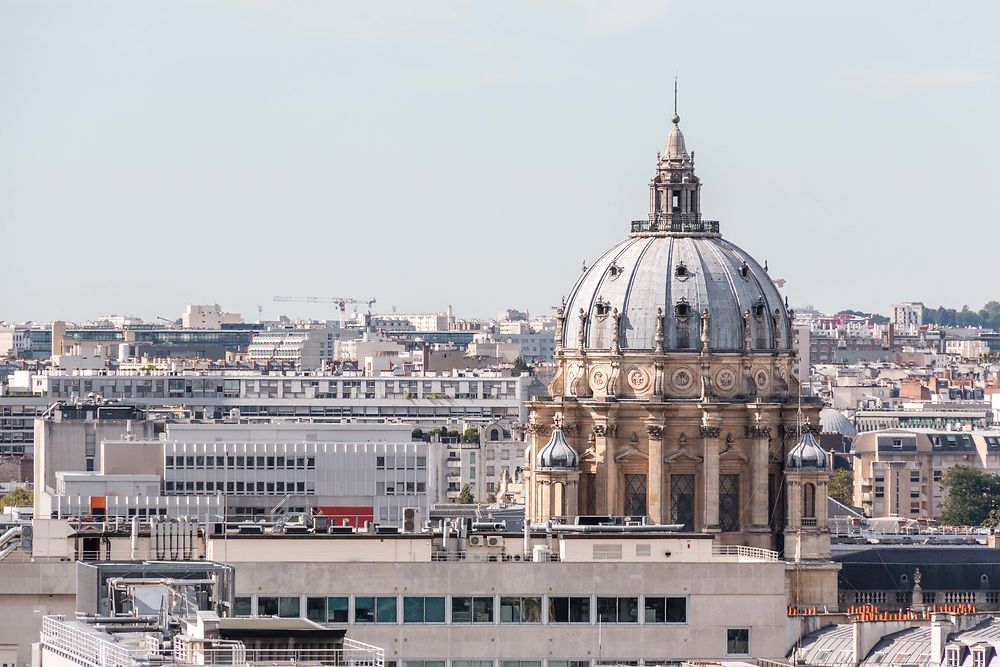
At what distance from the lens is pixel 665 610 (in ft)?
330

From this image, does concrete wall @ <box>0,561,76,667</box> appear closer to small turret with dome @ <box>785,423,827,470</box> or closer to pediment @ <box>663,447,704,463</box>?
small turret with dome @ <box>785,423,827,470</box>

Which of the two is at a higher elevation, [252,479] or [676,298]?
[676,298]

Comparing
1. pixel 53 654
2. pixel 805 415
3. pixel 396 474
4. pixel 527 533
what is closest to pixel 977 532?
pixel 396 474

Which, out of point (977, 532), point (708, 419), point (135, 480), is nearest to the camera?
point (708, 419)

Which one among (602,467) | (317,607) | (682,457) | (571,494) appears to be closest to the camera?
→ (317,607)

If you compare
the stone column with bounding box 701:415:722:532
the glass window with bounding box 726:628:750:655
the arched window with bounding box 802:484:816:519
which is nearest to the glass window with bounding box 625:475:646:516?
the stone column with bounding box 701:415:722:532

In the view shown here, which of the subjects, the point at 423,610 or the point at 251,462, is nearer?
the point at 423,610

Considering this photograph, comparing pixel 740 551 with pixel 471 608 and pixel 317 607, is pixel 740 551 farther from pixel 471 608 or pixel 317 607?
pixel 317 607

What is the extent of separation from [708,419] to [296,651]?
79971 mm

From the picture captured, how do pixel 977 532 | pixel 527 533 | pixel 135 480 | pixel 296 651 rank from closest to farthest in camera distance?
1. pixel 296 651
2. pixel 527 533
3. pixel 135 480
4. pixel 977 532

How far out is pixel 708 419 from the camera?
155 m

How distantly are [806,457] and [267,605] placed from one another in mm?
55305

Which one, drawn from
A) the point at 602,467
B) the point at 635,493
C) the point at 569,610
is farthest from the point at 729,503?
the point at 569,610

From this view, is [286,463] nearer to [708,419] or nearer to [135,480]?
[135,480]
